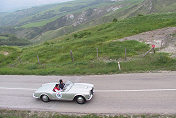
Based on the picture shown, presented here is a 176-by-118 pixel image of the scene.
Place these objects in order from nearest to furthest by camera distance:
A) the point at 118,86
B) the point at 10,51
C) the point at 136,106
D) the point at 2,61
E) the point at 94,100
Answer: the point at 136,106 → the point at 94,100 → the point at 118,86 → the point at 2,61 → the point at 10,51

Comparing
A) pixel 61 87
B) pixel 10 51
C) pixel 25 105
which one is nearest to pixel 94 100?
pixel 61 87

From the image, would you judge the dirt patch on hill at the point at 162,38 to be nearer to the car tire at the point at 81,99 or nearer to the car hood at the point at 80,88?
the car hood at the point at 80,88

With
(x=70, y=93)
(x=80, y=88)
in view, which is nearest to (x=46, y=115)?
(x=70, y=93)

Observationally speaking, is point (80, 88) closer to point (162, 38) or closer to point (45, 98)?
point (45, 98)

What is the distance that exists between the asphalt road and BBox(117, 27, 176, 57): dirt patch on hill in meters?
6.89

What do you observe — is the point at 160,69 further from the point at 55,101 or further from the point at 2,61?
the point at 2,61

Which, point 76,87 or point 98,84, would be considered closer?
point 76,87

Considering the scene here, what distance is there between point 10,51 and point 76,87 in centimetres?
2035

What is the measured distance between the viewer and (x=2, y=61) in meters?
23.2

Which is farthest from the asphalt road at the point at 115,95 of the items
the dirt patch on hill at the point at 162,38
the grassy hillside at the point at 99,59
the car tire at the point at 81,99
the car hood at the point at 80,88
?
the dirt patch on hill at the point at 162,38

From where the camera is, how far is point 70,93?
410 inches

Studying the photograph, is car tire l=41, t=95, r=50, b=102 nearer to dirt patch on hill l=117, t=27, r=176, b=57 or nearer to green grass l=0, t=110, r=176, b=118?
green grass l=0, t=110, r=176, b=118

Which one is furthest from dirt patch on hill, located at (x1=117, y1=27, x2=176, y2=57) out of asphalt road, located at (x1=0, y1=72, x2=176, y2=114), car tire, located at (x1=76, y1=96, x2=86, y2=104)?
car tire, located at (x1=76, y1=96, x2=86, y2=104)

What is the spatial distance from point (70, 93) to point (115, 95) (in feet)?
9.42
